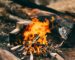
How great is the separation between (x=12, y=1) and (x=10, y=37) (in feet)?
7.18

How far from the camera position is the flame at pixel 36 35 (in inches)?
415

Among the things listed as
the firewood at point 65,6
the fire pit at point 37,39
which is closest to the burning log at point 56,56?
the fire pit at point 37,39

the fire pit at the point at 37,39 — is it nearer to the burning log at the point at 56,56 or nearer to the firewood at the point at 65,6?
the burning log at the point at 56,56

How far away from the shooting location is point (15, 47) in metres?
10.4

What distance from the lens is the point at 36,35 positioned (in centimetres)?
1085

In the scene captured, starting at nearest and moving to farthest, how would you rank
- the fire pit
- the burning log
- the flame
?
the burning log
the fire pit
the flame

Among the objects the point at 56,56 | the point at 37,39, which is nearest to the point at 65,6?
the point at 37,39

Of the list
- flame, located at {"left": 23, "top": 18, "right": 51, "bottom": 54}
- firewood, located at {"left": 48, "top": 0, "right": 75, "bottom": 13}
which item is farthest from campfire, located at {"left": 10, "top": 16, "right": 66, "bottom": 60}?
firewood, located at {"left": 48, "top": 0, "right": 75, "bottom": 13}

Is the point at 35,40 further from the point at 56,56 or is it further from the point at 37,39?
the point at 56,56

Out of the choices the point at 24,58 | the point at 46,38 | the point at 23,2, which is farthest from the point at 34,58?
the point at 23,2

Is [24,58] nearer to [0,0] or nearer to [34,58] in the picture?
[34,58]

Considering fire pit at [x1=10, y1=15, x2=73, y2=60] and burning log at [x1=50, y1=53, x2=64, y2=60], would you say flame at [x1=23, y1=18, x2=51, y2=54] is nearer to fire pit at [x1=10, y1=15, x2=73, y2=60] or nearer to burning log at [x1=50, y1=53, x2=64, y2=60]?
fire pit at [x1=10, y1=15, x2=73, y2=60]

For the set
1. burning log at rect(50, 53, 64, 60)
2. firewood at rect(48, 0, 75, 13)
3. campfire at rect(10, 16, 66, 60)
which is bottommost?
burning log at rect(50, 53, 64, 60)

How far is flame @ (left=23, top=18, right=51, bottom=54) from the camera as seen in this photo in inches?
415
